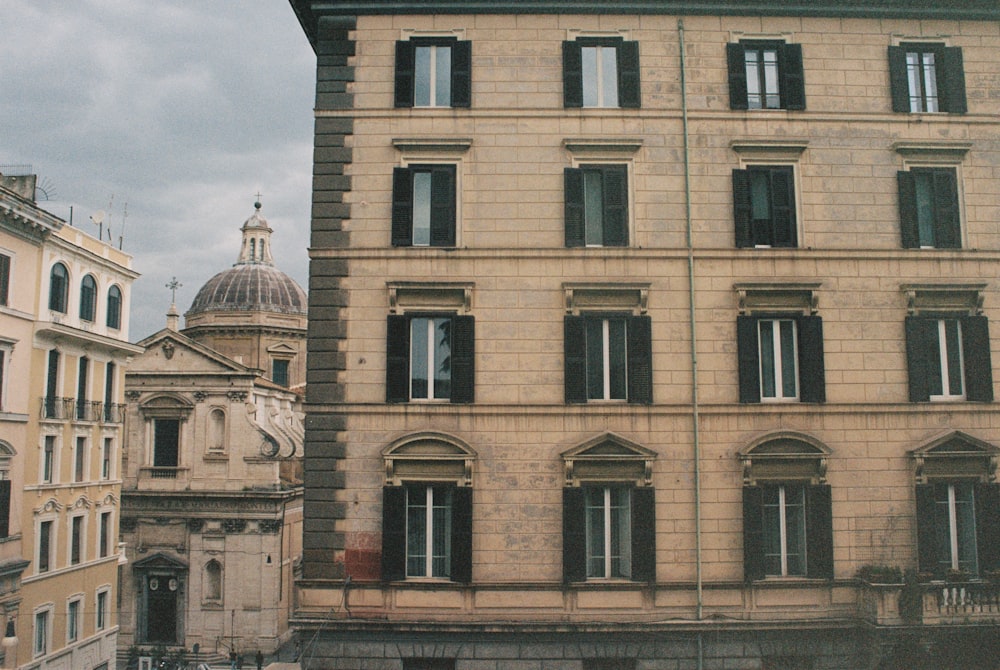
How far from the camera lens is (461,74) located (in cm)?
2141

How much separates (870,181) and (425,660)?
15.6m

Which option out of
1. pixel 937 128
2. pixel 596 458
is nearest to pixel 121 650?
pixel 596 458

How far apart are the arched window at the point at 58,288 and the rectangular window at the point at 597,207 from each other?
29.0 meters

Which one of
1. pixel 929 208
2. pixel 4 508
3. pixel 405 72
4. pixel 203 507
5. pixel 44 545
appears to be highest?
pixel 405 72

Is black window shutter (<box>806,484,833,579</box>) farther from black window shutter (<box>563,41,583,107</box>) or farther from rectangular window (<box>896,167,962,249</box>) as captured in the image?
black window shutter (<box>563,41,583,107</box>)

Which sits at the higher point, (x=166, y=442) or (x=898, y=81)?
(x=898, y=81)

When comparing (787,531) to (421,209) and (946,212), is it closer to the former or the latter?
(946,212)

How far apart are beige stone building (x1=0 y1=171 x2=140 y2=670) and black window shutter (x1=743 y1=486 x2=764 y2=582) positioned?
26734 millimetres

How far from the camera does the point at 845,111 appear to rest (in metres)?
21.5

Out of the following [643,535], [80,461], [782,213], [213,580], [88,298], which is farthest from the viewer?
[213,580]

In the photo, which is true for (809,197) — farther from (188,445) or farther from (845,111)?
(188,445)

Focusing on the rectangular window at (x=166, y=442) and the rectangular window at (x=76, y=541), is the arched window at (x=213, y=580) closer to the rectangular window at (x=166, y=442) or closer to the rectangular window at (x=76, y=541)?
the rectangular window at (x=166, y=442)

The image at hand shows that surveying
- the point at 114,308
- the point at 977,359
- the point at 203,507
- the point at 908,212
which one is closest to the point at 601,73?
the point at 908,212

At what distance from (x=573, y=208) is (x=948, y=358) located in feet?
32.1
